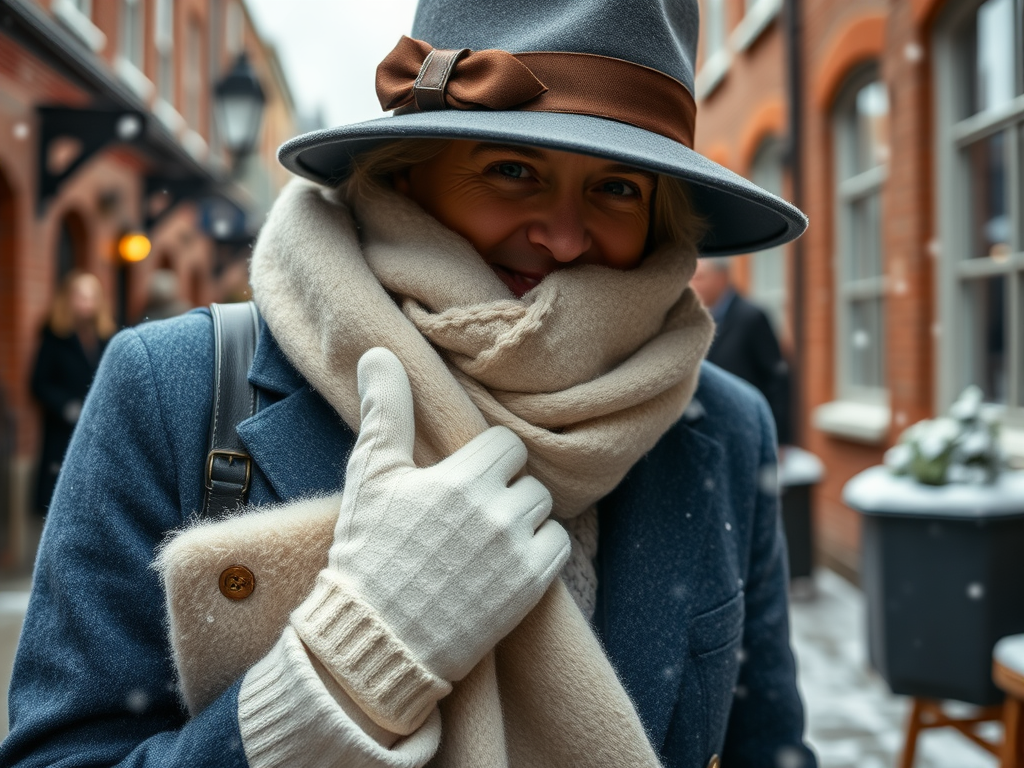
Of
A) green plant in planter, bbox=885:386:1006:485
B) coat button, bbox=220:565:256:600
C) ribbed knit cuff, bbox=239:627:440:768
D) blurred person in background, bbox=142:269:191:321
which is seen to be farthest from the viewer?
blurred person in background, bbox=142:269:191:321

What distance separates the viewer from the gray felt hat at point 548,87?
1.19 m

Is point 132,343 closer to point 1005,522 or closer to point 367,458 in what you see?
point 367,458

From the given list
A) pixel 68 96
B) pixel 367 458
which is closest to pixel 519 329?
pixel 367 458

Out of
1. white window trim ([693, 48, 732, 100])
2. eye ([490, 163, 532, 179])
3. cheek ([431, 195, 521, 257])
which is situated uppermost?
white window trim ([693, 48, 732, 100])

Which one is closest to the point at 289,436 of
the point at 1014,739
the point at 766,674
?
the point at 766,674

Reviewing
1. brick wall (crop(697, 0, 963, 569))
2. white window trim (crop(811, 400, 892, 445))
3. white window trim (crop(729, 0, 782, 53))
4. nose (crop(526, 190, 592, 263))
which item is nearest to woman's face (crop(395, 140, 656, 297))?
nose (crop(526, 190, 592, 263))

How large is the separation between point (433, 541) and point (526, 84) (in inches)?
24.2

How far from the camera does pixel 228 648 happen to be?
1086 millimetres

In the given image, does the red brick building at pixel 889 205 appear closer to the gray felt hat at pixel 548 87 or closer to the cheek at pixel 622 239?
the cheek at pixel 622 239

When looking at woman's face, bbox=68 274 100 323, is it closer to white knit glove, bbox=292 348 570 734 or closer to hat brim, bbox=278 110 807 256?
hat brim, bbox=278 110 807 256

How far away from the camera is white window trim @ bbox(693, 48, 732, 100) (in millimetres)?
9562

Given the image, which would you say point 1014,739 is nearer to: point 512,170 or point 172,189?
point 512,170

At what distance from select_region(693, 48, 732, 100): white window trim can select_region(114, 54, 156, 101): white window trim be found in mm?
5559

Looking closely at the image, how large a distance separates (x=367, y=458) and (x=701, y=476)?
652 mm
